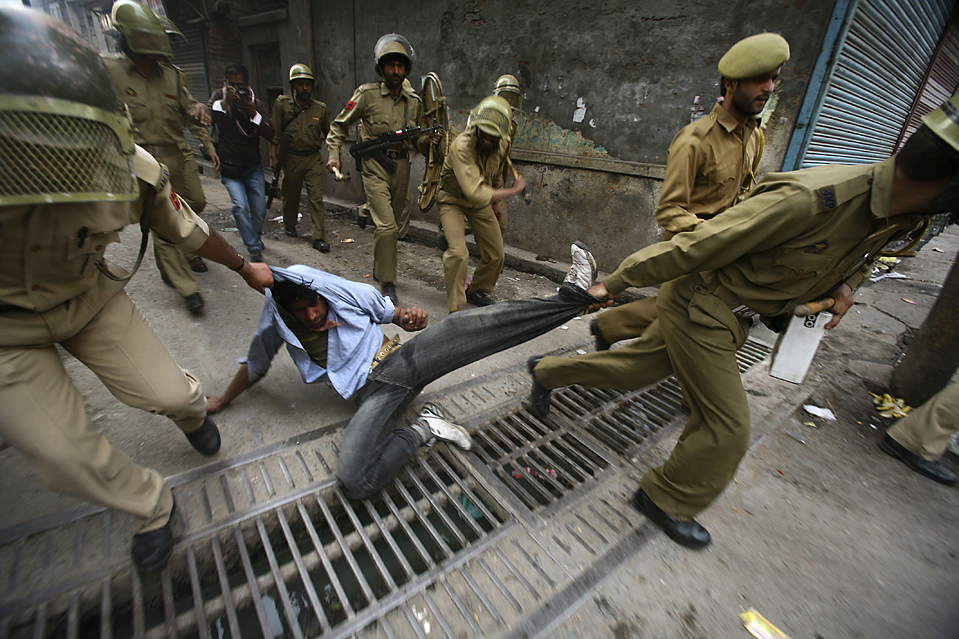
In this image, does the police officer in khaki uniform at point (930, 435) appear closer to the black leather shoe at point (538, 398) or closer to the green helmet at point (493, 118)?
the black leather shoe at point (538, 398)

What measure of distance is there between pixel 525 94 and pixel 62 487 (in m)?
4.92

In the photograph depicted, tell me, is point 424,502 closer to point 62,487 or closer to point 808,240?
point 62,487

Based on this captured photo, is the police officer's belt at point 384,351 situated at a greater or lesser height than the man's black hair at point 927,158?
lesser

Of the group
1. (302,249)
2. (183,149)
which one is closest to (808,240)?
(183,149)

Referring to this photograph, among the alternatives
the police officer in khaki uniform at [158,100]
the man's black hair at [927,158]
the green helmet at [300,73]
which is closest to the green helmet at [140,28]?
the police officer in khaki uniform at [158,100]

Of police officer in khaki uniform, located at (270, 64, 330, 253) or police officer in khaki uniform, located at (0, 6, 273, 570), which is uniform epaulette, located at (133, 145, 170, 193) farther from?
police officer in khaki uniform, located at (270, 64, 330, 253)

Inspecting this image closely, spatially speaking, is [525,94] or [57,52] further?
[525,94]

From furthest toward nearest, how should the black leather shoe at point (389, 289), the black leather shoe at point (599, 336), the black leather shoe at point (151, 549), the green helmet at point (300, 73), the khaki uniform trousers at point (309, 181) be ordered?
the khaki uniform trousers at point (309, 181) < the green helmet at point (300, 73) < the black leather shoe at point (389, 289) < the black leather shoe at point (599, 336) < the black leather shoe at point (151, 549)

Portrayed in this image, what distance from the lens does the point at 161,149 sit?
3158 millimetres

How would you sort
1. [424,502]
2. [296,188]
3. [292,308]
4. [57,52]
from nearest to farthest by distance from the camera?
[57,52], [424,502], [292,308], [296,188]

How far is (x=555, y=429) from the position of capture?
2221 mm

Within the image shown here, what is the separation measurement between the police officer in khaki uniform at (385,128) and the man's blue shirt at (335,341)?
5.10 feet

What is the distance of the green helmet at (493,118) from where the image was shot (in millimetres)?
2936

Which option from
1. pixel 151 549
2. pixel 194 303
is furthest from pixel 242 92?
pixel 151 549
